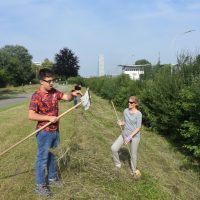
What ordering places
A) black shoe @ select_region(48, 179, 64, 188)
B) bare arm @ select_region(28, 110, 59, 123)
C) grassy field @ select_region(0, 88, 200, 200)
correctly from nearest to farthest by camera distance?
bare arm @ select_region(28, 110, 59, 123), grassy field @ select_region(0, 88, 200, 200), black shoe @ select_region(48, 179, 64, 188)

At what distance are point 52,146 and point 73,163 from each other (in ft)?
2.57

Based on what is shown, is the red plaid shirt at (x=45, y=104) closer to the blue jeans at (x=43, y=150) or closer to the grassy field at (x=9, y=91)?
the blue jeans at (x=43, y=150)

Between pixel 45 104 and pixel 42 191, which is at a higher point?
pixel 45 104

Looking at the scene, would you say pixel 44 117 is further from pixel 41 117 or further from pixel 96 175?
pixel 96 175

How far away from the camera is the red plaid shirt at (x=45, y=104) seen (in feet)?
22.7

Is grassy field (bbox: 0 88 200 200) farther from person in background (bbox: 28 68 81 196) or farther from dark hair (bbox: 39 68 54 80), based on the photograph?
dark hair (bbox: 39 68 54 80)

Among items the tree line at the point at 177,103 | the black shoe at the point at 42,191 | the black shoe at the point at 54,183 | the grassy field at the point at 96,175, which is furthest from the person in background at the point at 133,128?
the tree line at the point at 177,103

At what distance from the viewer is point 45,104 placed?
22.9 ft

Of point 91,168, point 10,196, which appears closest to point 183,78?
point 91,168

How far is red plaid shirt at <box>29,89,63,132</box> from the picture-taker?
6921mm

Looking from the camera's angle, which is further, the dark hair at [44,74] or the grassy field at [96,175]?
the grassy field at [96,175]

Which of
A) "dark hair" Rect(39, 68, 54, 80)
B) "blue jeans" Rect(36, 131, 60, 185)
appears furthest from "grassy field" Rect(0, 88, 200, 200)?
"dark hair" Rect(39, 68, 54, 80)

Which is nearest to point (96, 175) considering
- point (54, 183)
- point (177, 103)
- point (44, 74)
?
point (54, 183)

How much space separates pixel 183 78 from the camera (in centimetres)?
1638
